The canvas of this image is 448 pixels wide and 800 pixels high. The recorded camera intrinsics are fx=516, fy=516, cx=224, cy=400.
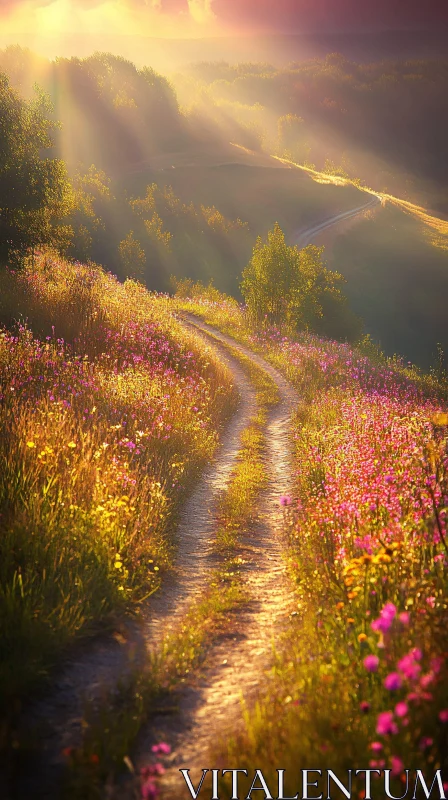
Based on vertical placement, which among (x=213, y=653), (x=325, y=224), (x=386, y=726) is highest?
(x=325, y=224)

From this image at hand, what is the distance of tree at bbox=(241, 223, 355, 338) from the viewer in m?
32.5

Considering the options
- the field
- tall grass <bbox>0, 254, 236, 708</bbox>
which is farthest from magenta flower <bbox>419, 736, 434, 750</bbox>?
the field

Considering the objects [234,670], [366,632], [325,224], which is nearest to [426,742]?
[366,632]

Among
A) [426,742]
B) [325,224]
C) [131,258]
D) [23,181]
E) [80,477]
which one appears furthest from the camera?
[325,224]

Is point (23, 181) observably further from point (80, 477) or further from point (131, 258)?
point (131, 258)

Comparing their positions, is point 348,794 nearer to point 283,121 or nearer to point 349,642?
point 349,642

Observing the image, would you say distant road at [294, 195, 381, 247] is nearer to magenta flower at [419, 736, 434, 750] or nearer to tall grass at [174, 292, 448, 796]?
tall grass at [174, 292, 448, 796]

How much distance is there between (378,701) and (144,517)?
13.8 ft

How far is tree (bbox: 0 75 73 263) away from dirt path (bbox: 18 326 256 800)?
47.5 feet

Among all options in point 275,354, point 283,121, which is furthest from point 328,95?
point 275,354

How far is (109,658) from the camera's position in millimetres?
4562

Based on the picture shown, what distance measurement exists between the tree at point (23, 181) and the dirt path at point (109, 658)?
14.5 meters

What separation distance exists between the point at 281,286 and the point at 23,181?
58.4 feet

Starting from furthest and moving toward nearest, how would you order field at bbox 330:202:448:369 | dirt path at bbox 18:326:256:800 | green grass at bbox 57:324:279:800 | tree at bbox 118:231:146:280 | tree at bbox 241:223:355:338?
1. field at bbox 330:202:448:369
2. tree at bbox 118:231:146:280
3. tree at bbox 241:223:355:338
4. dirt path at bbox 18:326:256:800
5. green grass at bbox 57:324:279:800
